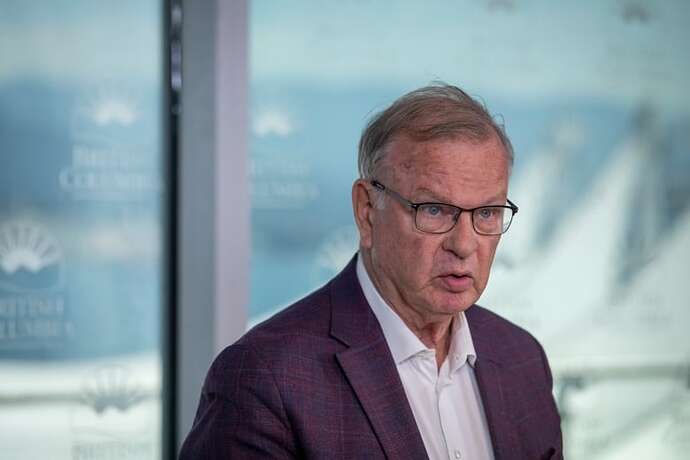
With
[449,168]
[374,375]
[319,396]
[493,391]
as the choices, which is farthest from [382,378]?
[449,168]

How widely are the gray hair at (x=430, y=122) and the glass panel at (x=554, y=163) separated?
4.09 ft

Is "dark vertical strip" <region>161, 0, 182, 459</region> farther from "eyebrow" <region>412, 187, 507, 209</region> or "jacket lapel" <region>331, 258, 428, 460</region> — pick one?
"eyebrow" <region>412, 187, 507, 209</region>

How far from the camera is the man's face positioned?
1.62 meters

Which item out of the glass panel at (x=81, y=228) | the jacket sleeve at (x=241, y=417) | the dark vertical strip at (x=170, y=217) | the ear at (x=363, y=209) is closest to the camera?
the jacket sleeve at (x=241, y=417)

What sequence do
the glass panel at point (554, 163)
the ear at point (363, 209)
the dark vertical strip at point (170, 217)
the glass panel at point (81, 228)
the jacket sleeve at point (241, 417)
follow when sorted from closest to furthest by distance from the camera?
the jacket sleeve at point (241, 417)
the ear at point (363, 209)
the glass panel at point (81, 228)
the dark vertical strip at point (170, 217)
the glass panel at point (554, 163)

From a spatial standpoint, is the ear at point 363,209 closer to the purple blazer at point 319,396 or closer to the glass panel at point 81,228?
the purple blazer at point 319,396

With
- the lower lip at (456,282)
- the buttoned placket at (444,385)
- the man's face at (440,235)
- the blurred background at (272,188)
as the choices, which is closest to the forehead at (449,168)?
the man's face at (440,235)

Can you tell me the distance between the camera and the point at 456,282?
5.38 feet

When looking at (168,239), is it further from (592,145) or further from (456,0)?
(592,145)

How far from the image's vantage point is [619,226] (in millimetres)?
3359

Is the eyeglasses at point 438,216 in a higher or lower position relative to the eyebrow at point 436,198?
lower

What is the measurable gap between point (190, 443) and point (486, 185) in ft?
2.05

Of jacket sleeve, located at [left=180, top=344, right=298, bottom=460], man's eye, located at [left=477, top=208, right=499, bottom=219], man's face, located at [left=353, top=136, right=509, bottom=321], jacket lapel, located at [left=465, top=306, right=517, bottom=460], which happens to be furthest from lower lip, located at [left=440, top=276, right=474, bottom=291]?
jacket sleeve, located at [left=180, top=344, right=298, bottom=460]

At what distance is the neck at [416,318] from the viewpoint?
1.72 metres
